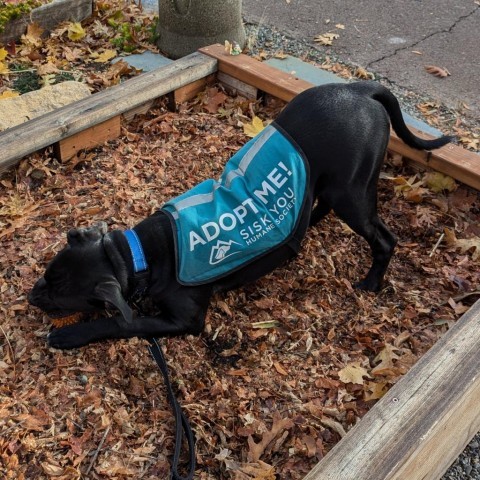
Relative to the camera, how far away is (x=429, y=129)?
489 centimetres

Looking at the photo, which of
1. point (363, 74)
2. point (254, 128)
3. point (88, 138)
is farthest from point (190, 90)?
point (363, 74)

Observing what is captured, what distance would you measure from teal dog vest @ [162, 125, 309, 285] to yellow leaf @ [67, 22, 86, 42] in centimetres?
316

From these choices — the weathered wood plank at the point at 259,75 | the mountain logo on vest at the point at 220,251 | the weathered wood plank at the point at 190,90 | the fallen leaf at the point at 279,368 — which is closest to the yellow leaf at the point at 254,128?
the weathered wood plank at the point at 259,75

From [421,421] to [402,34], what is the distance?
514 centimetres

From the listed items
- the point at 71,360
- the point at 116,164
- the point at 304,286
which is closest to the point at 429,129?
the point at 304,286

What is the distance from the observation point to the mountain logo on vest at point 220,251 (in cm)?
317

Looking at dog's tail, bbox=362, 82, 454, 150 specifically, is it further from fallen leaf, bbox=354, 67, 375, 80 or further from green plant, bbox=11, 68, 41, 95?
green plant, bbox=11, 68, 41, 95

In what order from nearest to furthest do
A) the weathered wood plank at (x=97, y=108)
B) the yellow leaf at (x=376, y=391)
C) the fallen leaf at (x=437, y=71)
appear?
the yellow leaf at (x=376, y=391)
the weathered wood plank at (x=97, y=108)
the fallen leaf at (x=437, y=71)

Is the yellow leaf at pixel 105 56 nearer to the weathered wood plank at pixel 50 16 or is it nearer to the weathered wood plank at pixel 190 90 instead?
the weathered wood plank at pixel 50 16

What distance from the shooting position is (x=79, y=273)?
303cm

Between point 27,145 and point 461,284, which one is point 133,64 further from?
point 461,284

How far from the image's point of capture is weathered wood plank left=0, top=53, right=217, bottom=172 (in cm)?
397

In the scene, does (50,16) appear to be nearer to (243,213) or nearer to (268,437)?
(243,213)

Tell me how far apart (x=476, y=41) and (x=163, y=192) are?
4.15 metres
